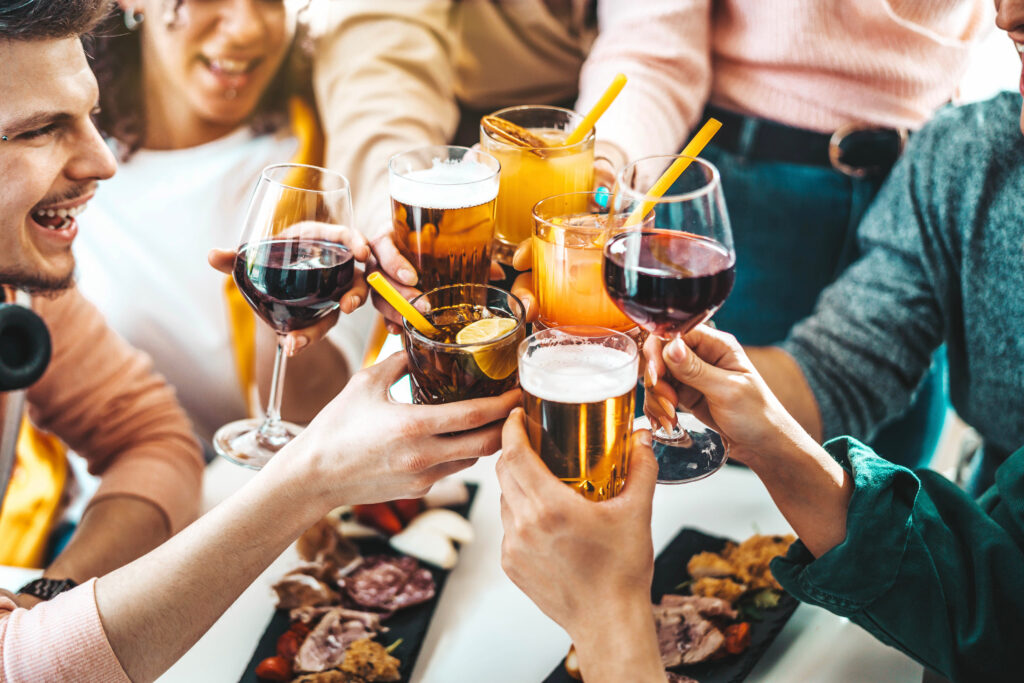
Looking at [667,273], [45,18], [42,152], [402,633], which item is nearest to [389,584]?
[402,633]

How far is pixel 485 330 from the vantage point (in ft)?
3.36

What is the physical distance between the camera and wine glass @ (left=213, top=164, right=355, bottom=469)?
3.90 ft

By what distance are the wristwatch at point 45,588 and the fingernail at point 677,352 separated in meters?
0.92

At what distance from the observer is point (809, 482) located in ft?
3.68

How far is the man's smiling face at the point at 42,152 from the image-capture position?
4.22 feet

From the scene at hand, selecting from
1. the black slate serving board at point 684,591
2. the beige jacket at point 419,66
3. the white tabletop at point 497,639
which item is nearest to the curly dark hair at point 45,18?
the beige jacket at point 419,66

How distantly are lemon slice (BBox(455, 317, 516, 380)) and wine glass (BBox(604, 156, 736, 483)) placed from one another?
14 centimetres

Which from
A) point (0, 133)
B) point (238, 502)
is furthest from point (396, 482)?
point (0, 133)

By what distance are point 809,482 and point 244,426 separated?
0.92 meters

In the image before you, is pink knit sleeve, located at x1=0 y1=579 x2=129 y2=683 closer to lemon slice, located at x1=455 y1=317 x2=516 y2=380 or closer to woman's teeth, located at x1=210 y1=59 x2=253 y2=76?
lemon slice, located at x1=455 y1=317 x2=516 y2=380

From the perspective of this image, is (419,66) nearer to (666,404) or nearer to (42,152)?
(42,152)

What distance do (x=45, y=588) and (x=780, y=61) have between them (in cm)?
170

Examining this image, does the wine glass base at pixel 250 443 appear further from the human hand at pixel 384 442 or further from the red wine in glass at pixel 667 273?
the red wine in glass at pixel 667 273

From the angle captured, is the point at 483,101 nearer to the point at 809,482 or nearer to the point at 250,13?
the point at 250,13
